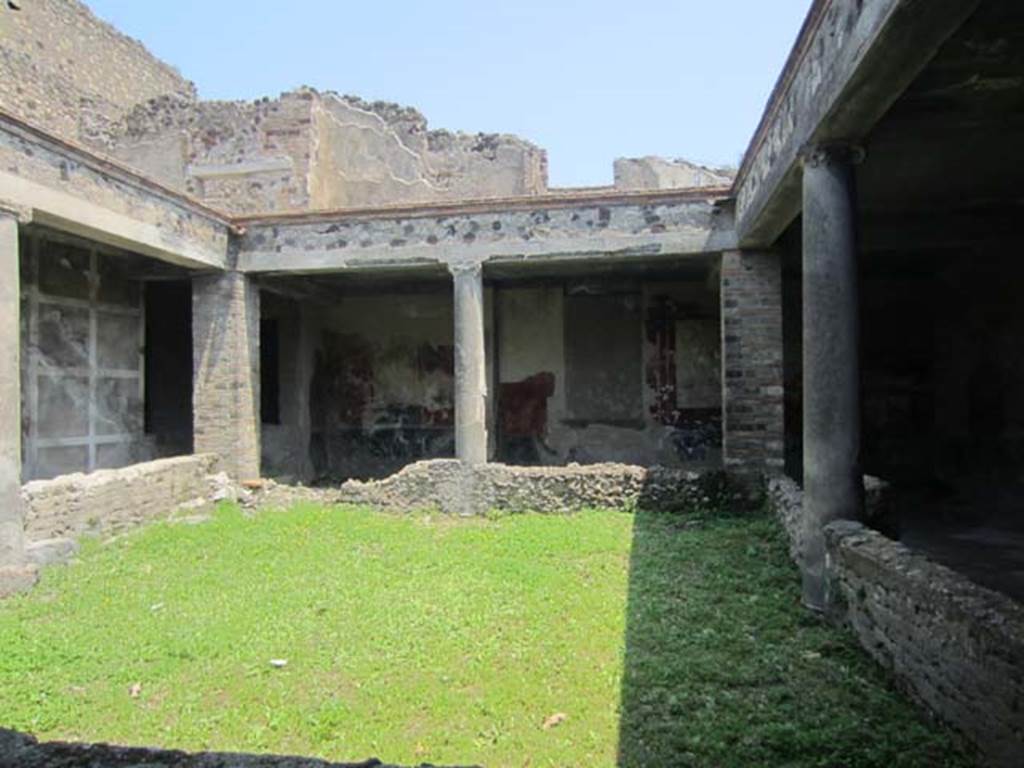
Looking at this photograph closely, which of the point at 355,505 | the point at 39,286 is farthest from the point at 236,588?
the point at 39,286

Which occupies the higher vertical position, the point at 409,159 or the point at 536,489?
the point at 409,159

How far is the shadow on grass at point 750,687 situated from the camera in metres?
2.71

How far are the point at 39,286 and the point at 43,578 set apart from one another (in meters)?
3.79

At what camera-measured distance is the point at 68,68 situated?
12.4m

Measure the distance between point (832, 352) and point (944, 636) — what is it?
1.99 m

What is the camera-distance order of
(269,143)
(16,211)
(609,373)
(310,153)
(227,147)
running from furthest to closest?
(227,147) → (269,143) → (310,153) → (609,373) → (16,211)

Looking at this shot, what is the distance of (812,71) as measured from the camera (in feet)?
14.1

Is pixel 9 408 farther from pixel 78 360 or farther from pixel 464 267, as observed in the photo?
pixel 464 267

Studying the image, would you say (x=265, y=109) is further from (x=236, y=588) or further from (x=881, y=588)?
(x=881, y=588)

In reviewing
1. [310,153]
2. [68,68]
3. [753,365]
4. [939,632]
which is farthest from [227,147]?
[939,632]

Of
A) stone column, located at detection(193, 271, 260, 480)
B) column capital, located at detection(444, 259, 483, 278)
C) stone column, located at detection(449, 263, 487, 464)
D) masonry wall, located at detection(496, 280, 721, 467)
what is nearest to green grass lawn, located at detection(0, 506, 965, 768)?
stone column, located at detection(449, 263, 487, 464)

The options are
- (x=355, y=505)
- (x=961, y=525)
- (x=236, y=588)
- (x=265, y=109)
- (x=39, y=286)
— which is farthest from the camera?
(x=265, y=109)

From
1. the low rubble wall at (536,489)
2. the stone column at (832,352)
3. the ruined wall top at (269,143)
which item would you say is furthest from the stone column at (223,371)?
the stone column at (832,352)

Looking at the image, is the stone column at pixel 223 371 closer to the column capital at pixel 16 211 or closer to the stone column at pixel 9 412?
the column capital at pixel 16 211
